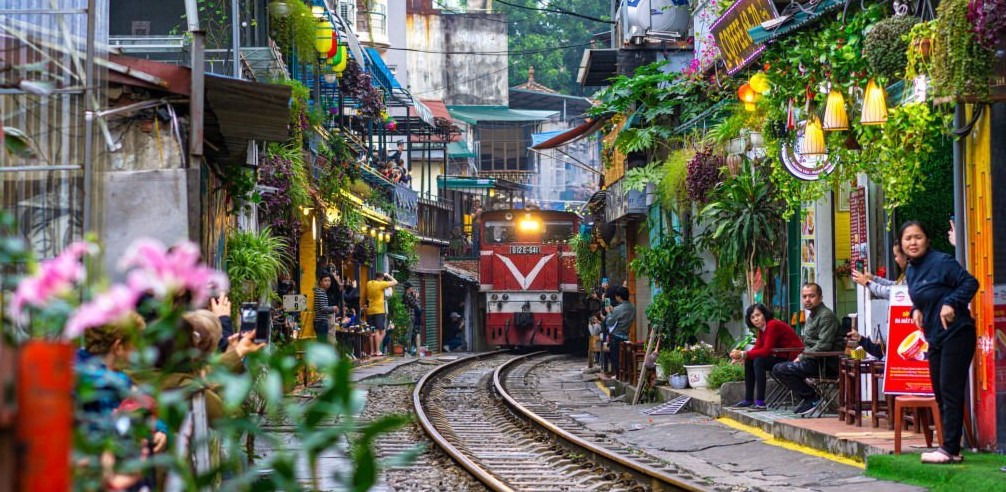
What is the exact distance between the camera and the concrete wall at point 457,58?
56.8 metres

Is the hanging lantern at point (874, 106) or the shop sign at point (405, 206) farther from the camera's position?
the shop sign at point (405, 206)

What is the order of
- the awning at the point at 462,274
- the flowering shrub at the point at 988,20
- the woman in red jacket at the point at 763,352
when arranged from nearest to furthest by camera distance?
the flowering shrub at the point at 988,20 → the woman in red jacket at the point at 763,352 → the awning at the point at 462,274

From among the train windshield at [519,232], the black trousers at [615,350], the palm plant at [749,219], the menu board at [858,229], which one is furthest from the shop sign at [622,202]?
the menu board at [858,229]

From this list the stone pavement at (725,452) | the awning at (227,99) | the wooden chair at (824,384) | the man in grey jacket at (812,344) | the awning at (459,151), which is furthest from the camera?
the awning at (459,151)

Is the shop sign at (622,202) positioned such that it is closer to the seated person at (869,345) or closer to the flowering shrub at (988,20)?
the seated person at (869,345)

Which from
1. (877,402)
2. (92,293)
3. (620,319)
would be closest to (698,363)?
(620,319)

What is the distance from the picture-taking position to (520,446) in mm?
13422

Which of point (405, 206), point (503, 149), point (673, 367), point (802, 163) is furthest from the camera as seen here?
A: point (503, 149)

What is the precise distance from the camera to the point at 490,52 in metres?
58.0

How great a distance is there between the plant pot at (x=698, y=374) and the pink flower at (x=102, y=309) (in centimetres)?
1455

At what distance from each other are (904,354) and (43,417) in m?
8.30

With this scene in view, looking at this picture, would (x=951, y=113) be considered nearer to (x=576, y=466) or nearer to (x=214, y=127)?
(x=576, y=466)

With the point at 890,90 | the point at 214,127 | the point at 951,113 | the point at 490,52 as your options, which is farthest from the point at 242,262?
the point at 490,52

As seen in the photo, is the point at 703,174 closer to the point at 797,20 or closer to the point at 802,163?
the point at 802,163
